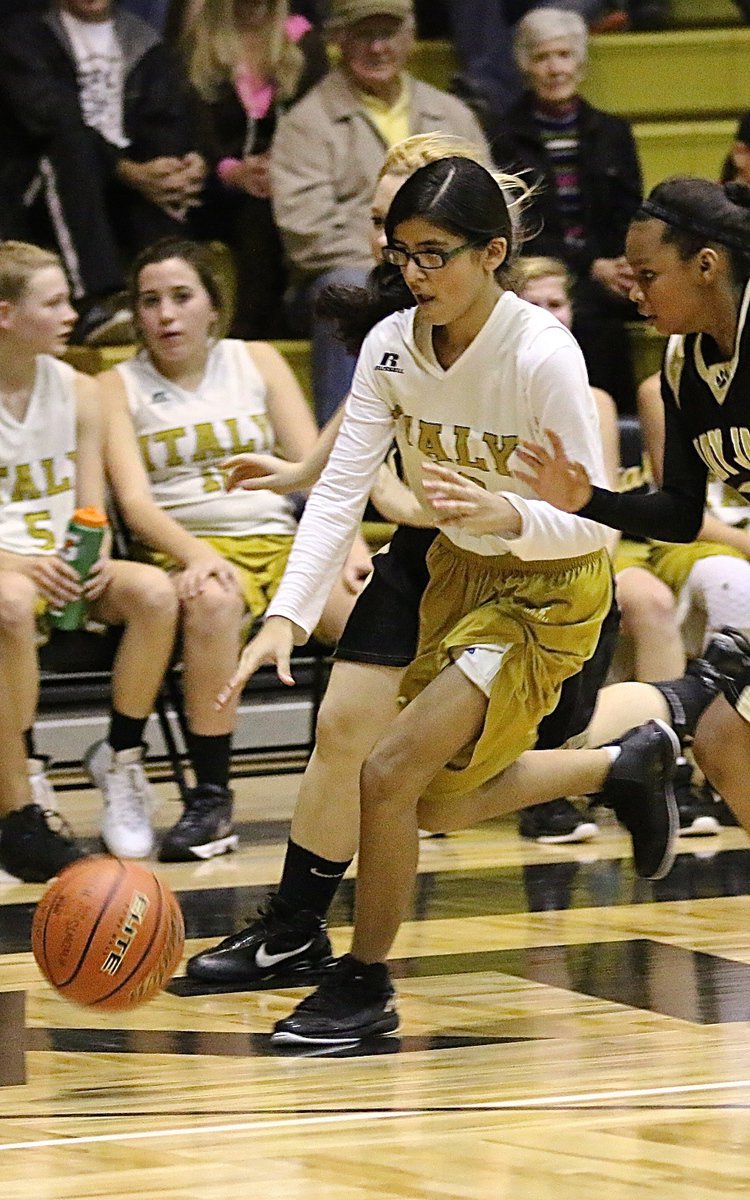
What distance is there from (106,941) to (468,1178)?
0.96 m

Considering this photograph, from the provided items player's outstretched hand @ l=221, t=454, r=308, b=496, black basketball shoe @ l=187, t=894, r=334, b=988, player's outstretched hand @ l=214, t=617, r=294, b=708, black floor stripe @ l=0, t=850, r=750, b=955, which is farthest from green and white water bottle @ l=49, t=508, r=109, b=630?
player's outstretched hand @ l=214, t=617, r=294, b=708

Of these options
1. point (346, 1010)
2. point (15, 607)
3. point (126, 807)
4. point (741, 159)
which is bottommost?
point (126, 807)

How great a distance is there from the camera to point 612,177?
22.3ft

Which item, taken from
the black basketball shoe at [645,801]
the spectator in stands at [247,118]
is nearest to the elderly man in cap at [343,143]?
the spectator in stands at [247,118]

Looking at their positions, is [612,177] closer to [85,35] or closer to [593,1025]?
[85,35]

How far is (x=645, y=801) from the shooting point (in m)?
3.59

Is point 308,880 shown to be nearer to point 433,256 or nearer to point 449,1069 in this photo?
point 449,1069

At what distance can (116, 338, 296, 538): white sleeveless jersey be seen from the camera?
540cm

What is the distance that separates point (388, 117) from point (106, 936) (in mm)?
4012

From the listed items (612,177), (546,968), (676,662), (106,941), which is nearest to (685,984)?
(546,968)

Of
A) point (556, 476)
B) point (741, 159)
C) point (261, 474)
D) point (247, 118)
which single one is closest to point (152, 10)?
point (247, 118)

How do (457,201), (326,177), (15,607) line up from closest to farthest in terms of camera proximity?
(457,201) → (15,607) → (326,177)

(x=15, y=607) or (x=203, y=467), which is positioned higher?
(x=203, y=467)

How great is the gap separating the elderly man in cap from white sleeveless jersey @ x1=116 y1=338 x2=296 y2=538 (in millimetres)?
973
